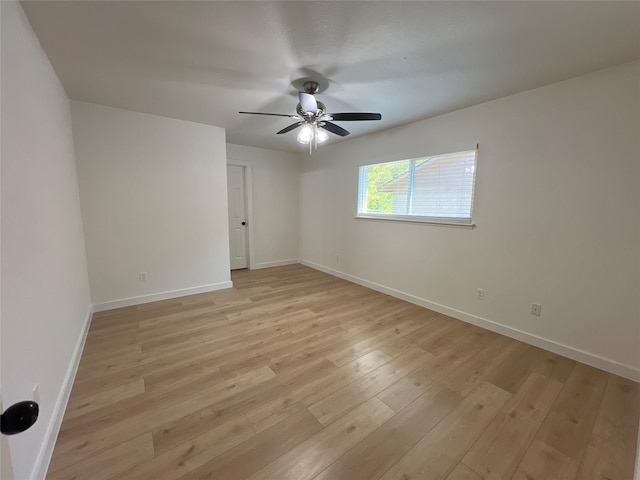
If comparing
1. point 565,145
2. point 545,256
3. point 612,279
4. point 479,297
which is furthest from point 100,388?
point 565,145

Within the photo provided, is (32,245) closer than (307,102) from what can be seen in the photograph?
Yes

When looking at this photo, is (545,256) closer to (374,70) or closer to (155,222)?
(374,70)

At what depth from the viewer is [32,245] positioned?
1365mm

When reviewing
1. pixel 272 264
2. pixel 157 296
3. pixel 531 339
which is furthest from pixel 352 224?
pixel 157 296

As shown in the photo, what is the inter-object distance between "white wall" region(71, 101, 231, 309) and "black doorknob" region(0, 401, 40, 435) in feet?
10.3

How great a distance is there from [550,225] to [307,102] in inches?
94.3

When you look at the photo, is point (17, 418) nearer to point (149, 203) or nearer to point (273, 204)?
point (149, 203)

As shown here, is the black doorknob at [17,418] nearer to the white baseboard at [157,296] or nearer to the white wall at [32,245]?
the white wall at [32,245]

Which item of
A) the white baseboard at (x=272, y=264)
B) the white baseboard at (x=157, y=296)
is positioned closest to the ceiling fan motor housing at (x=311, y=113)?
the white baseboard at (x=157, y=296)

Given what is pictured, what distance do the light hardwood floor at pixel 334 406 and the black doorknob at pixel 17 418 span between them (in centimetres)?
103

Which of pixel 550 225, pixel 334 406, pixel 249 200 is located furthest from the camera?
pixel 249 200

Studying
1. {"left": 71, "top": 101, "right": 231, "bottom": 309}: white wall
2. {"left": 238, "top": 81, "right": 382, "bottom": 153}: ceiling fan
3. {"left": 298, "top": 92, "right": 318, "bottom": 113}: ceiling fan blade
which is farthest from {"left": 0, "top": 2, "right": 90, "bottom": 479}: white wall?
{"left": 298, "top": 92, "right": 318, "bottom": 113}: ceiling fan blade

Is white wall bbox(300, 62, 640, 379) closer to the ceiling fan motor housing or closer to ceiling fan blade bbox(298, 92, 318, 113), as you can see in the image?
the ceiling fan motor housing

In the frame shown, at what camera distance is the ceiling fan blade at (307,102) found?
2.03 m
